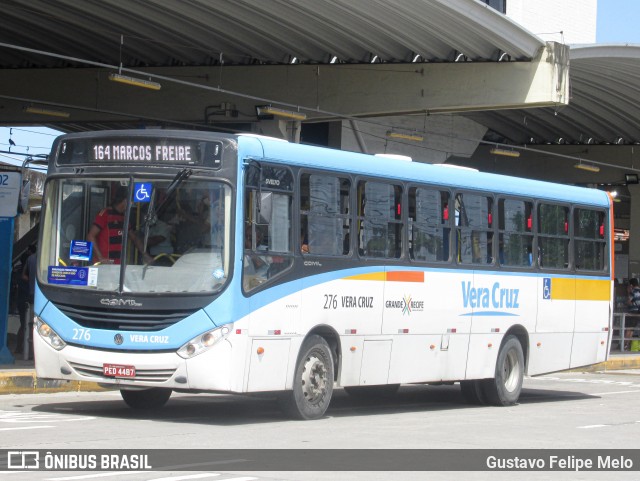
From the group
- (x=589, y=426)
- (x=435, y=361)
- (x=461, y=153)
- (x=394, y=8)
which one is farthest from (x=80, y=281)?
(x=461, y=153)

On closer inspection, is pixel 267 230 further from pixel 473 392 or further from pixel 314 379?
pixel 473 392

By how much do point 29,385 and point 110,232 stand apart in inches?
178

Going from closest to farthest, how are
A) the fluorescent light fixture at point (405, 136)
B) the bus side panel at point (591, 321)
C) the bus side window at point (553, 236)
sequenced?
the bus side window at point (553, 236) < the bus side panel at point (591, 321) < the fluorescent light fixture at point (405, 136)

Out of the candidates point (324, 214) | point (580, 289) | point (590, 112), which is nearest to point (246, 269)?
point (324, 214)

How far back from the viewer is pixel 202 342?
510 inches

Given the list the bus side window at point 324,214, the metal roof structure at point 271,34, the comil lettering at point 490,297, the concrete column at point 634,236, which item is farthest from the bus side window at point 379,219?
the concrete column at point 634,236

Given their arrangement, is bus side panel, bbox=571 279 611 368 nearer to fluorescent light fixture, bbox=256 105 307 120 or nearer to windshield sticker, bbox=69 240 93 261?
windshield sticker, bbox=69 240 93 261

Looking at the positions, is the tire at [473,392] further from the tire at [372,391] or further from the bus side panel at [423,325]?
the bus side panel at [423,325]

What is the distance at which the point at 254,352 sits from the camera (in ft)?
43.6

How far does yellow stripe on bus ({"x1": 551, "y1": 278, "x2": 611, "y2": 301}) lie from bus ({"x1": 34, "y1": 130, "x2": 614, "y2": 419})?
260cm

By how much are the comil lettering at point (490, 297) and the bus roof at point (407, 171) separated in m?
1.41

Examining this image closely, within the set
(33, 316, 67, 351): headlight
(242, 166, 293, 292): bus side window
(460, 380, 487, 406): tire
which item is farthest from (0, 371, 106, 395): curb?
(460, 380, 487, 406): tire

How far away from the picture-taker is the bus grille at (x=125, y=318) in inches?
512
